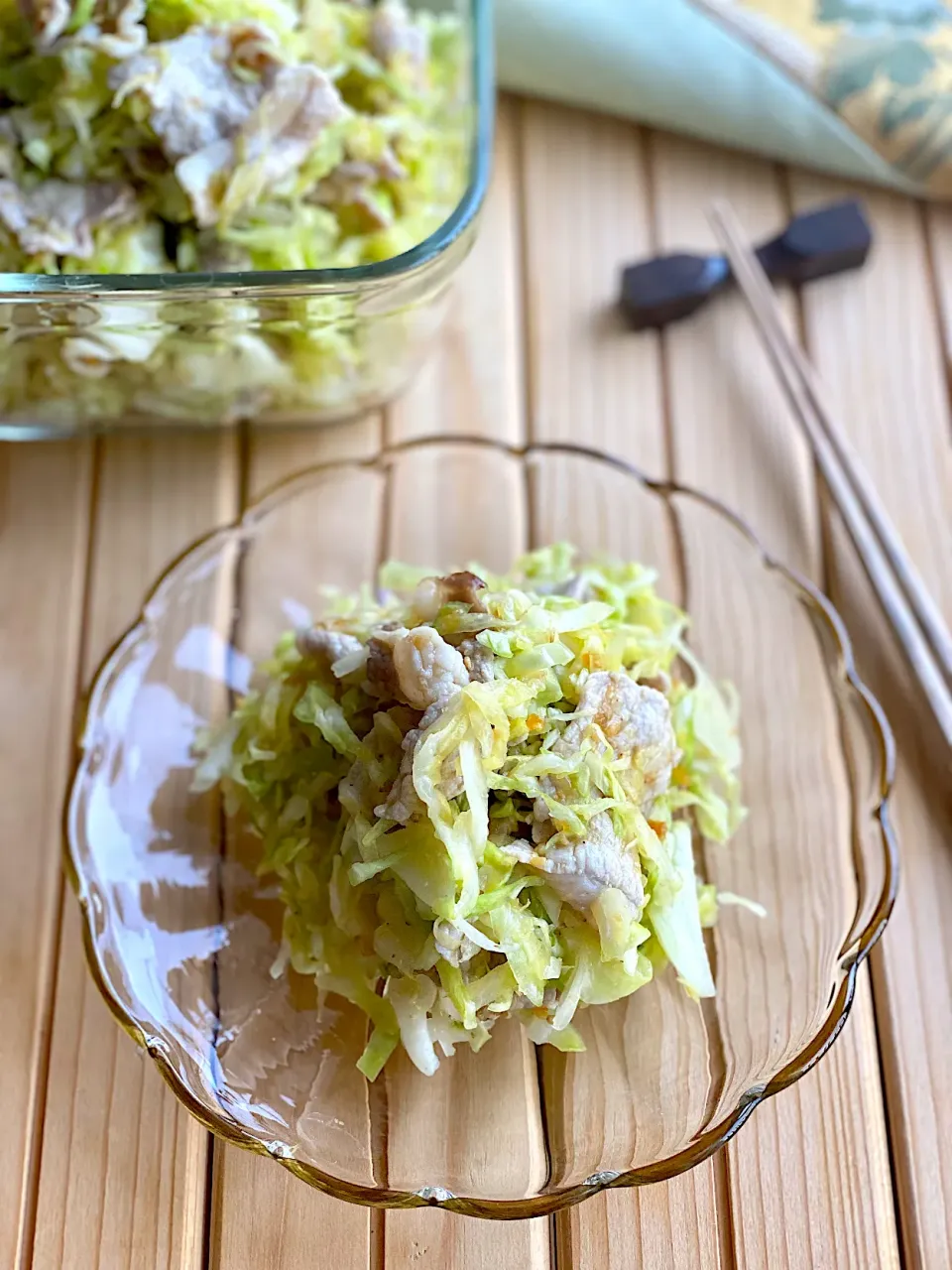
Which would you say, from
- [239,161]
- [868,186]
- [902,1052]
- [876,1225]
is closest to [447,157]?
[239,161]

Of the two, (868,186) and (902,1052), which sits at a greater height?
(868,186)

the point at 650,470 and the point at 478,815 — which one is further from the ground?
the point at 650,470

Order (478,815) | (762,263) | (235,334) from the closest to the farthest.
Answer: (478,815), (235,334), (762,263)

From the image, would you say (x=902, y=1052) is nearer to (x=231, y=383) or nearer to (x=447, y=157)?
(x=231, y=383)

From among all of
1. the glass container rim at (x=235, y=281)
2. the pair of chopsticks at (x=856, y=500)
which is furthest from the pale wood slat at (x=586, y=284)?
the glass container rim at (x=235, y=281)

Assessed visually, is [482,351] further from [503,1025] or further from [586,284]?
[503,1025]

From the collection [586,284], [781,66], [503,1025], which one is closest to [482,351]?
[586,284]

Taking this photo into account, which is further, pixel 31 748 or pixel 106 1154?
pixel 31 748

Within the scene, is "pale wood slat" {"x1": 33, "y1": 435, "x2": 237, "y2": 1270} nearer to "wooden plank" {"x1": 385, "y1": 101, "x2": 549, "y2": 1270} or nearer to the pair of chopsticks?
"wooden plank" {"x1": 385, "y1": 101, "x2": 549, "y2": 1270}
